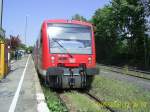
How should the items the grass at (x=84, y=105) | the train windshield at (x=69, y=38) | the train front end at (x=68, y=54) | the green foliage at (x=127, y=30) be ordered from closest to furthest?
the grass at (x=84, y=105), the train front end at (x=68, y=54), the train windshield at (x=69, y=38), the green foliage at (x=127, y=30)

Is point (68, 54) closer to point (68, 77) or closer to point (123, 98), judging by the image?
point (68, 77)

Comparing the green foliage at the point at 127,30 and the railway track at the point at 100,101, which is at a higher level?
the green foliage at the point at 127,30

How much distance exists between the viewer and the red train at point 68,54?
17516 mm

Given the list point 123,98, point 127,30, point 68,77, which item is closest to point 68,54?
point 68,77

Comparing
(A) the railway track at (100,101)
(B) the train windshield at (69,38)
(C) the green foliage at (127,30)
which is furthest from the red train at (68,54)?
(C) the green foliage at (127,30)

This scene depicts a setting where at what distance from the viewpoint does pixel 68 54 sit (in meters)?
17.9

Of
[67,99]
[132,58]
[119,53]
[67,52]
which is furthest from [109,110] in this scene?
[119,53]

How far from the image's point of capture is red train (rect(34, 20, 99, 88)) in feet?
57.5

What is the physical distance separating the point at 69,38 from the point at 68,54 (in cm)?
81

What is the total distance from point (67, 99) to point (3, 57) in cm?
1034

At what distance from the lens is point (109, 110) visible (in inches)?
492

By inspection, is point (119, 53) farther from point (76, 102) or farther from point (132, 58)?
point (76, 102)

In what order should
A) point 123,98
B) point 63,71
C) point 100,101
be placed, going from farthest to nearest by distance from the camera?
point 63,71, point 123,98, point 100,101

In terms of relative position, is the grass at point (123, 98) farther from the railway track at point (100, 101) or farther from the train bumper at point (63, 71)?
the train bumper at point (63, 71)
